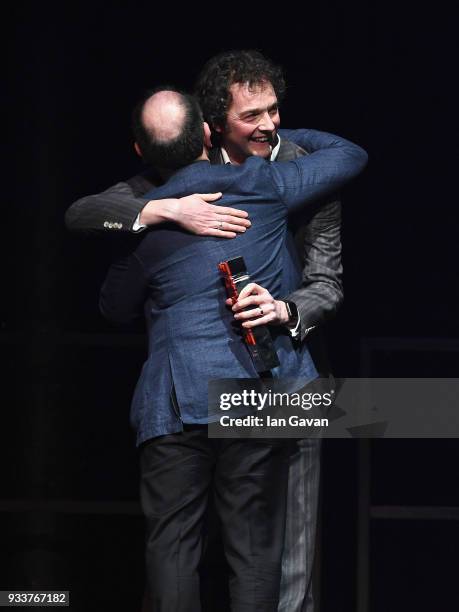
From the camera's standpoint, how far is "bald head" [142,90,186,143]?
9.96ft

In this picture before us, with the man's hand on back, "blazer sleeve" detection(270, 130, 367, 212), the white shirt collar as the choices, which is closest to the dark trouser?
the man's hand on back

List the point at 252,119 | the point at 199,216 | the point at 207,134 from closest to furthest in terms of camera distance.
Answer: the point at 199,216 → the point at 207,134 → the point at 252,119

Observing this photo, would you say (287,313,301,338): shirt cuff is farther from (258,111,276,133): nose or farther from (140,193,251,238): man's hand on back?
(258,111,276,133): nose

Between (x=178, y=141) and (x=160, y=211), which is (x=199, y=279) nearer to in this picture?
(x=160, y=211)

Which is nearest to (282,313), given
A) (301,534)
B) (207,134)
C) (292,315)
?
(292,315)

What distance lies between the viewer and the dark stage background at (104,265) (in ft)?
13.8

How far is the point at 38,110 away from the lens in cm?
427

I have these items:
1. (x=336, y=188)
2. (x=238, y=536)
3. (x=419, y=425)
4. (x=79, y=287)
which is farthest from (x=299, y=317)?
(x=79, y=287)

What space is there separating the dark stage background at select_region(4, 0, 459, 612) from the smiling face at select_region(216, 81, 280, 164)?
949 mm

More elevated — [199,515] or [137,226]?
[137,226]

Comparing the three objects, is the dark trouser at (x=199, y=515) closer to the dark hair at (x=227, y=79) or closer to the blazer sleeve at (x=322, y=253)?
the blazer sleeve at (x=322, y=253)

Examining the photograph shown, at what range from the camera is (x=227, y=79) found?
3.29 metres

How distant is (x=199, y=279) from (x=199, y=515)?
1.74 ft

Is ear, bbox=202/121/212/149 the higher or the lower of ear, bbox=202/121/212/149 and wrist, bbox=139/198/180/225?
the higher
